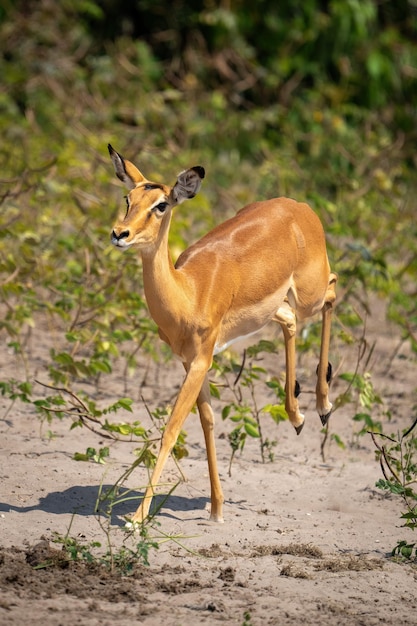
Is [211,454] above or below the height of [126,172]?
below

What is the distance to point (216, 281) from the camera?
5469 millimetres

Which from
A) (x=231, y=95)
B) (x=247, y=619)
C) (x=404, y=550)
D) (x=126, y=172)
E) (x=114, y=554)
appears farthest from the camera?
(x=231, y=95)

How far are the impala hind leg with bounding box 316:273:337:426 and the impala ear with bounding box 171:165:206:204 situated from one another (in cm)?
171

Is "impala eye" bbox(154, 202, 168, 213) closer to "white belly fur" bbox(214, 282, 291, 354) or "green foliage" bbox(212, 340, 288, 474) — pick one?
"white belly fur" bbox(214, 282, 291, 354)

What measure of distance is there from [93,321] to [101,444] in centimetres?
99

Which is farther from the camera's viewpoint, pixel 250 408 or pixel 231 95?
pixel 231 95

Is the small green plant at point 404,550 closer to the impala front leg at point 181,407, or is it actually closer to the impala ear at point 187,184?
the impala front leg at point 181,407

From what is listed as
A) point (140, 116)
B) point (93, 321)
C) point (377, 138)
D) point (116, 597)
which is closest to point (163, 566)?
point (116, 597)

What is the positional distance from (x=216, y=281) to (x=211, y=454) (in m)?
0.84

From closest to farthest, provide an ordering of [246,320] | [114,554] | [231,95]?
[114,554] → [246,320] → [231,95]

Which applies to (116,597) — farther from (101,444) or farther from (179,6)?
(179,6)

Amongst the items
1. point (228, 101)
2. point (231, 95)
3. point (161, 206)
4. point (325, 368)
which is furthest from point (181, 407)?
point (228, 101)

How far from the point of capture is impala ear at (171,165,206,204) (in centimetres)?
492

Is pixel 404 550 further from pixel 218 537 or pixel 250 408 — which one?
pixel 250 408
